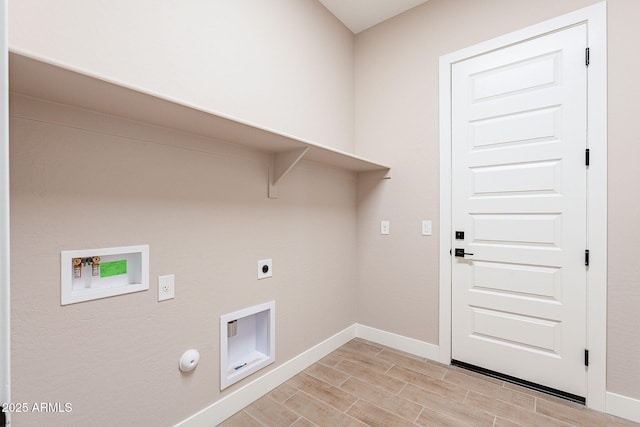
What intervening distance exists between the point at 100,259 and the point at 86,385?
1.67 feet

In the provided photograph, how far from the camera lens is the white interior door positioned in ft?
6.00

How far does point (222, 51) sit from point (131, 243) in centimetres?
119

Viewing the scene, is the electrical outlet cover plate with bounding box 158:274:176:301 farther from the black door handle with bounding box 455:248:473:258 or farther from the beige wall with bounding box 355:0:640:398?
the black door handle with bounding box 455:248:473:258

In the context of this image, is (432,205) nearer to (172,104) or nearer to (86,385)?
(172,104)

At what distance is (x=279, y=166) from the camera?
6.30ft

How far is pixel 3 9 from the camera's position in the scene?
621 mm

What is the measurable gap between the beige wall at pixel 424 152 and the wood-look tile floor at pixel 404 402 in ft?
1.08

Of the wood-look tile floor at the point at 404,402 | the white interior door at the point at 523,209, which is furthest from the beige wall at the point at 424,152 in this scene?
the wood-look tile floor at the point at 404,402

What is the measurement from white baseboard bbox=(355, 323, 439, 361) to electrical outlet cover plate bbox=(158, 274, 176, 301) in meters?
1.88

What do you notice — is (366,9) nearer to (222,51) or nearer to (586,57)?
(222,51)

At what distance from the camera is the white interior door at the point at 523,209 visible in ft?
6.00

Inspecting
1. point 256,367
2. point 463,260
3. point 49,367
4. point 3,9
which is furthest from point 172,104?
point 463,260

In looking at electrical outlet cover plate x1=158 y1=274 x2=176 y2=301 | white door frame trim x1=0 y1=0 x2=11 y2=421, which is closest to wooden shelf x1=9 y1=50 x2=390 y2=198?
white door frame trim x1=0 y1=0 x2=11 y2=421

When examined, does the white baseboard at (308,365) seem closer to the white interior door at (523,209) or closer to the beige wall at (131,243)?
the beige wall at (131,243)
